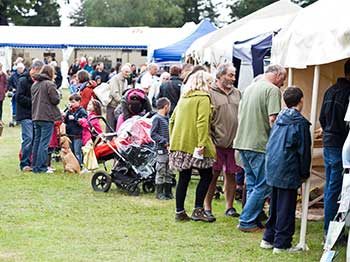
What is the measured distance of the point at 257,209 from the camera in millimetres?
7734

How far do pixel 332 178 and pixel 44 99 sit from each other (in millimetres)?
5647

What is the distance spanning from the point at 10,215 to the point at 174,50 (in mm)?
15052

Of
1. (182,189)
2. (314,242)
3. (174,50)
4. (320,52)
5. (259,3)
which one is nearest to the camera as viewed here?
(320,52)

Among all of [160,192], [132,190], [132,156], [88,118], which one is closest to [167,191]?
[160,192]

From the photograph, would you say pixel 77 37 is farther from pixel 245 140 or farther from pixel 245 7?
pixel 245 7

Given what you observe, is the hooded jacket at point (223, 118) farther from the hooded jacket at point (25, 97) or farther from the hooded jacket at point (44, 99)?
the hooded jacket at point (25, 97)

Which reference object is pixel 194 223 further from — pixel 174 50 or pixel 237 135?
pixel 174 50

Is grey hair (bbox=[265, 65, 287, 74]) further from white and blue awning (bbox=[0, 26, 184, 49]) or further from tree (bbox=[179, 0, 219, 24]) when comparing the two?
tree (bbox=[179, 0, 219, 24])

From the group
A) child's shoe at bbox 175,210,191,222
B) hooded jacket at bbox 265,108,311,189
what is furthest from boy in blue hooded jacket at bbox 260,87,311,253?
child's shoe at bbox 175,210,191,222

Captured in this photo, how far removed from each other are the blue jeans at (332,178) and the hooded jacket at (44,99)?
5.48 metres

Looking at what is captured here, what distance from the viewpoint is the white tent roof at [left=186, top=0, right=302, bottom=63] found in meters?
11.7

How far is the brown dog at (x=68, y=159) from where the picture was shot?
11977mm

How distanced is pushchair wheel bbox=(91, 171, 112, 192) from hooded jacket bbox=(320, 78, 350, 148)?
417cm

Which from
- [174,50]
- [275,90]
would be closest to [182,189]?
[275,90]
